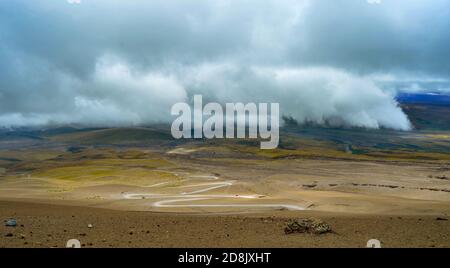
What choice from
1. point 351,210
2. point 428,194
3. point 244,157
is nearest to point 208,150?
point 244,157

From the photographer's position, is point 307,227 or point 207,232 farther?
point 207,232

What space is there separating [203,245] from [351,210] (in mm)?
21112

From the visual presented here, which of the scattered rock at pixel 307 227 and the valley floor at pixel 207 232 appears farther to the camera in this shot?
the scattered rock at pixel 307 227

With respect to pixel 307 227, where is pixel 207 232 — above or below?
below

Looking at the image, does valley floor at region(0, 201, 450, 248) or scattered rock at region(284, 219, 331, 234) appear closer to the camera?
valley floor at region(0, 201, 450, 248)

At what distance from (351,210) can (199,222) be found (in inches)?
607
